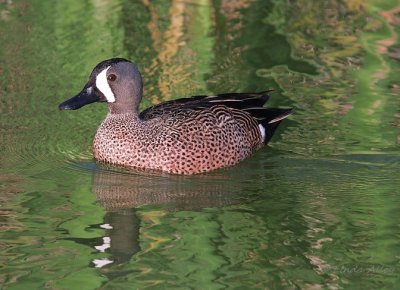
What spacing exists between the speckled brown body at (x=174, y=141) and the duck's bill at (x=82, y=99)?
28 cm

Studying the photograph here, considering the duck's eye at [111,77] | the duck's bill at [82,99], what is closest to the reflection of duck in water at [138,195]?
the duck's bill at [82,99]

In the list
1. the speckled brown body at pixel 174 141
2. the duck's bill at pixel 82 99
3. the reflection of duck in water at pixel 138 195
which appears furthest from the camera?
the duck's bill at pixel 82 99

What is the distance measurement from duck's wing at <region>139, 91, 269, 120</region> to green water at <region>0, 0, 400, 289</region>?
44 centimetres

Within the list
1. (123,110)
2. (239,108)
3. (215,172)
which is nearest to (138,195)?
(215,172)

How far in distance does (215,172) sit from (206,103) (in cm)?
68

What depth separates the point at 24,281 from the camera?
7.36m

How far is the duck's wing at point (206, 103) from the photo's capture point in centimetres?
1025

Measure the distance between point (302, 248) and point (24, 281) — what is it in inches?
72.2

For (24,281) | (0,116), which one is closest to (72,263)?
(24,281)

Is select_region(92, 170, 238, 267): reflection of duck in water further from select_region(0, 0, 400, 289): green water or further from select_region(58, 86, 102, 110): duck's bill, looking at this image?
select_region(58, 86, 102, 110): duck's bill

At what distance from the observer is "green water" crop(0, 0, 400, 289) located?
25.2 feet

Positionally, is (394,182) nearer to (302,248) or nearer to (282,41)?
(302,248)

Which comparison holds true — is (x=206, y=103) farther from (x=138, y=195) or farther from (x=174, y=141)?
(x=138, y=195)

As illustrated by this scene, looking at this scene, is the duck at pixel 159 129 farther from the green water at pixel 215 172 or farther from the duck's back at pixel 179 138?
the green water at pixel 215 172
